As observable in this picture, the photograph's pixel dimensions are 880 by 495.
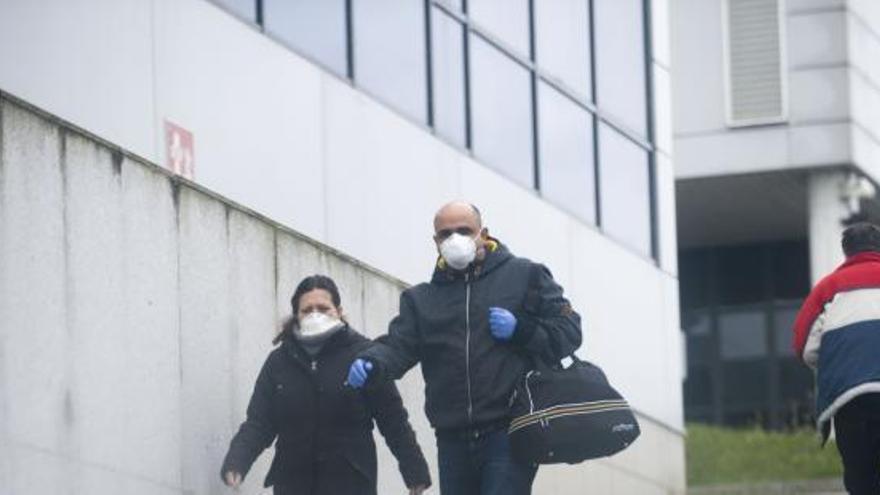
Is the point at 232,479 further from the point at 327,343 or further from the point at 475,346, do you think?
the point at 475,346

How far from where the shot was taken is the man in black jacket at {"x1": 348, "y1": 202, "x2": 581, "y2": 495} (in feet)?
44.0

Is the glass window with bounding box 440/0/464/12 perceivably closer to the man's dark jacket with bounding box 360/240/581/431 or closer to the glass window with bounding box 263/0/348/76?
the glass window with bounding box 263/0/348/76

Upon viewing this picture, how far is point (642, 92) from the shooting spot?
29203 millimetres

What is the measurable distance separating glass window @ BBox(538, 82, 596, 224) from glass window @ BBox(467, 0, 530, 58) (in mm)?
563

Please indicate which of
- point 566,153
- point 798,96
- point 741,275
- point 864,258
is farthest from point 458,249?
point 741,275

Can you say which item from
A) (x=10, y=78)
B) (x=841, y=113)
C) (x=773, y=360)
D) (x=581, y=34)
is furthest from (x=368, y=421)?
(x=773, y=360)

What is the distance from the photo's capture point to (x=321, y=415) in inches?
559

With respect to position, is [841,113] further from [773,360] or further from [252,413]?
[252,413]

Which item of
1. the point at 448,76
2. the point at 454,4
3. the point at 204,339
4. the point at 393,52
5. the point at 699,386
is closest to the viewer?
the point at 204,339

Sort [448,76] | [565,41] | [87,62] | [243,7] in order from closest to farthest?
1. [87,62]
2. [243,7]
3. [448,76]
4. [565,41]

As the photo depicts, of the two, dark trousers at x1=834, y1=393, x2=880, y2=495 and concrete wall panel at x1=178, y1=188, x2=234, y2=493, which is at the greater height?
concrete wall panel at x1=178, y1=188, x2=234, y2=493

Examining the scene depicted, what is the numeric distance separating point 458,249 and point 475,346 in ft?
1.53

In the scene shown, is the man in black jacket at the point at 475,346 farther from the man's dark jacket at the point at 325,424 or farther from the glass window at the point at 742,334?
the glass window at the point at 742,334

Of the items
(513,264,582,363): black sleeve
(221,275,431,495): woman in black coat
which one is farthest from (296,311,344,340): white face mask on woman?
Answer: (513,264,582,363): black sleeve
